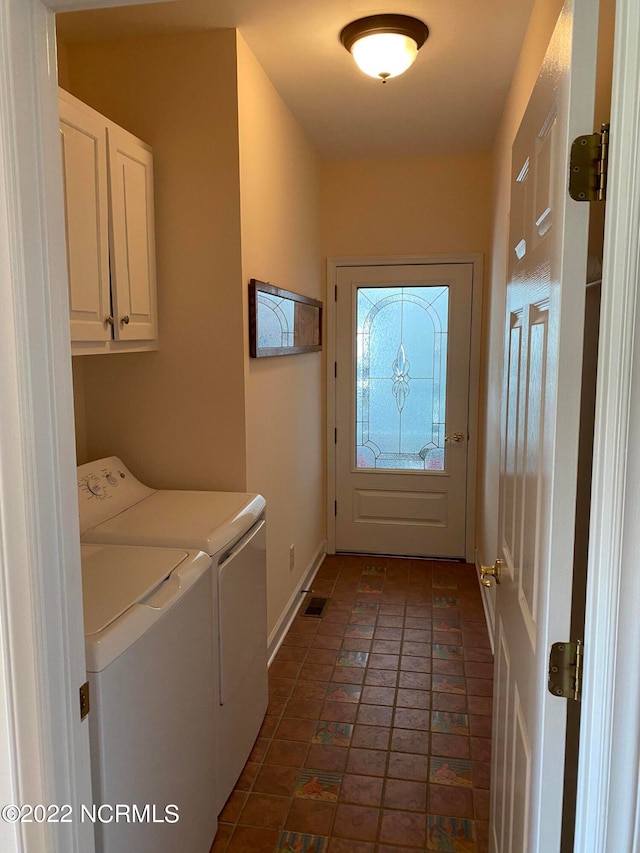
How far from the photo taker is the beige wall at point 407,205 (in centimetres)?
402

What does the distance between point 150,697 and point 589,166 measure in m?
1.40

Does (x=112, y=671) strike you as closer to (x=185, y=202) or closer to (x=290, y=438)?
(x=185, y=202)

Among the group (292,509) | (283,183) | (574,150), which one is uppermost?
(283,183)

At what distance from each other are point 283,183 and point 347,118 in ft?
1.89

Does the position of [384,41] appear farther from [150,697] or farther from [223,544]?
[150,697]

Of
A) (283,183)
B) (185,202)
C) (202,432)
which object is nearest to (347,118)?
(283,183)

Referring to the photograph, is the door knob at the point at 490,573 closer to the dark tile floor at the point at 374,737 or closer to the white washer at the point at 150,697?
the white washer at the point at 150,697

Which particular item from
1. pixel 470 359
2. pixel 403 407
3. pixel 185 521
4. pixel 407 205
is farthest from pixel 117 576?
pixel 407 205

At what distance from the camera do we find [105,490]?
234 cm

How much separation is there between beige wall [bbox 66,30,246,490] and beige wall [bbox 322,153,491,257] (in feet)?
6.08

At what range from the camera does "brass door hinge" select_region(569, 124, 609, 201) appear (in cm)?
87

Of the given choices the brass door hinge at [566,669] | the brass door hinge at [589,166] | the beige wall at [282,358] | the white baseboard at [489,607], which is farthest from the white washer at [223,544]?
the brass door hinge at [589,166]

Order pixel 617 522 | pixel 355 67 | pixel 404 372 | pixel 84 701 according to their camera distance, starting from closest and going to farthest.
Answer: pixel 617 522 < pixel 84 701 < pixel 355 67 < pixel 404 372

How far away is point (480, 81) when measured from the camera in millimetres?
2906
